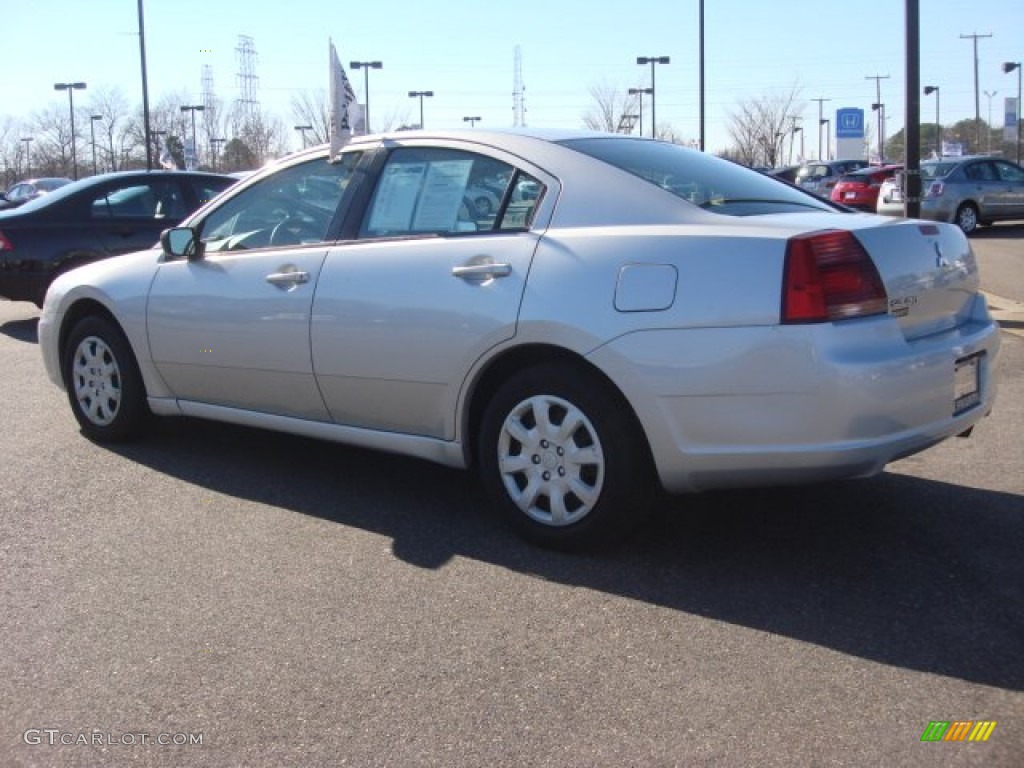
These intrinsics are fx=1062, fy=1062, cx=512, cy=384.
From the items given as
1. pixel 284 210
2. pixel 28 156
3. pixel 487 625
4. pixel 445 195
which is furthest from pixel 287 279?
pixel 28 156

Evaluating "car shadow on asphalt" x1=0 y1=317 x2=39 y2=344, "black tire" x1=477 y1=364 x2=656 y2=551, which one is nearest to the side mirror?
"black tire" x1=477 y1=364 x2=656 y2=551

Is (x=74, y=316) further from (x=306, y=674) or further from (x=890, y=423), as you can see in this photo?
(x=890, y=423)

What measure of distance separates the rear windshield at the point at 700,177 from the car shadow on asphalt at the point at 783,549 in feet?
4.24

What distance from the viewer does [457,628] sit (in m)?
3.45

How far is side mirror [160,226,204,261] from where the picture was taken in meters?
5.24

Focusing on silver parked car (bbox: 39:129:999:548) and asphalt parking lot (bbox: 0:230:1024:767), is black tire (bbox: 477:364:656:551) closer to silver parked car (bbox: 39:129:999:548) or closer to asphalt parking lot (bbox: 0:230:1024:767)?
silver parked car (bbox: 39:129:999:548)

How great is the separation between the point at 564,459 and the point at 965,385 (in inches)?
59.8

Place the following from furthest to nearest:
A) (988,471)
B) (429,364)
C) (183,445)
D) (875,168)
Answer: (875,168) < (183,445) < (988,471) < (429,364)

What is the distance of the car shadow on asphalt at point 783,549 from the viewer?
3359mm

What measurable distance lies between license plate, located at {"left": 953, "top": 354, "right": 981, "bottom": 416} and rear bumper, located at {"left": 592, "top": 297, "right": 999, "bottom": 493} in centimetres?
8

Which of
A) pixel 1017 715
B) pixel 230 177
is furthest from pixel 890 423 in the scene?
pixel 230 177

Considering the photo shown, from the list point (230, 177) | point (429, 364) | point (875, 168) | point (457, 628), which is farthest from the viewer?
point (875, 168)

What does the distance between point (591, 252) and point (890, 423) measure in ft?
3.91

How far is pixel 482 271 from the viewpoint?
410 cm
